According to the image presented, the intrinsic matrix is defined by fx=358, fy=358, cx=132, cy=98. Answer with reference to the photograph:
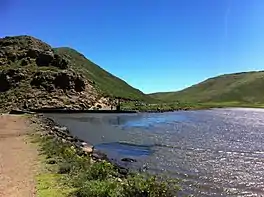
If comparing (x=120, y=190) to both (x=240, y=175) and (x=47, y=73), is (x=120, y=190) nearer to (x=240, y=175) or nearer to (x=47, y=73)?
(x=240, y=175)

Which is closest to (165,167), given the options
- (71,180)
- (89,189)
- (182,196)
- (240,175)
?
(240,175)

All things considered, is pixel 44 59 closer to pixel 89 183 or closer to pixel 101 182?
pixel 89 183

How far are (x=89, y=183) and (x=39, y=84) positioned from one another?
121435mm

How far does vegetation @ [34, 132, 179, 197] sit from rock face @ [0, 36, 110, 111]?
96.9 meters

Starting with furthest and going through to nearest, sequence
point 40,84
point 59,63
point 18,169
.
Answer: point 59,63, point 40,84, point 18,169

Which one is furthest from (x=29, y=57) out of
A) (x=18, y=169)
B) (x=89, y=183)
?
(x=89, y=183)

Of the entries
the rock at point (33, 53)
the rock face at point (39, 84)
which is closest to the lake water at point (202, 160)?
the rock face at point (39, 84)

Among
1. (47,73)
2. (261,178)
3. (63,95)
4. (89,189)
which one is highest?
(47,73)

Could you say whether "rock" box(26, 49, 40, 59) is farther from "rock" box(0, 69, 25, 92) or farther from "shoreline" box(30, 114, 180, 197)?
"shoreline" box(30, 114, 180, 197)

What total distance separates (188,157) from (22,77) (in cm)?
11155

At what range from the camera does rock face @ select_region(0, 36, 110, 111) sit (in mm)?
126688

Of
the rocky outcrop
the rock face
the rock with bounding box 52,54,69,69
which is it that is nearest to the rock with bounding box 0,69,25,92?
the rock face

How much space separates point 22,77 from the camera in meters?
139

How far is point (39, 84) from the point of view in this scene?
134875 mm
